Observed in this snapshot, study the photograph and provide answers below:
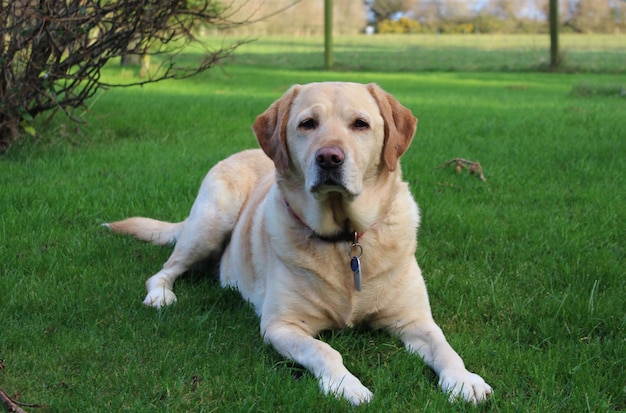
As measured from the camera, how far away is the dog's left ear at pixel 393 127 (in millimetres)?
3283

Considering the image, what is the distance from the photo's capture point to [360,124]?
323 cm

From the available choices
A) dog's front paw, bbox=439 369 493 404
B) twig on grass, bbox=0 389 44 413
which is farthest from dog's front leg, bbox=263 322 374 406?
twig on grass, bbox=0 389 44 413

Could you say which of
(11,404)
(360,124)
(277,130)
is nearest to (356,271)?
(360,124)

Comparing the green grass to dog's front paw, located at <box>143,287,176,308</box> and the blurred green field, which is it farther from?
the blurred green field

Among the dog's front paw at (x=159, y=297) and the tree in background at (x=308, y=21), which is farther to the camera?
the tree in background at (x=308, y=21)

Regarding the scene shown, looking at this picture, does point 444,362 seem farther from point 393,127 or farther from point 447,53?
point 447,53

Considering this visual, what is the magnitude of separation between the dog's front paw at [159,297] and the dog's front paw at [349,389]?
1.21 m

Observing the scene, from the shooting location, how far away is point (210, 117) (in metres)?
9.25

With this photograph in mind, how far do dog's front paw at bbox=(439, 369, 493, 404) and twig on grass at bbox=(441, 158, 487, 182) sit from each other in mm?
3558

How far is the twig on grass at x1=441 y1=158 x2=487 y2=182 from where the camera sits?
6.15 metres

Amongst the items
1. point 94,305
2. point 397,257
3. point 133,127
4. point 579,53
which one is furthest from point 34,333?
point 579,53

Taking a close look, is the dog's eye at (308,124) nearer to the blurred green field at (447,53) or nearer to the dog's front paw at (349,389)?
the dog's front paw at (349,389)

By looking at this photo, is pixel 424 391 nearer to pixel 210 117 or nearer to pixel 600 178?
pixel 600 178

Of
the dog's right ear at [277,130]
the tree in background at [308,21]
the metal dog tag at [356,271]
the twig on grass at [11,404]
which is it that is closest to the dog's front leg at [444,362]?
the metal dog tag at [356,271]
